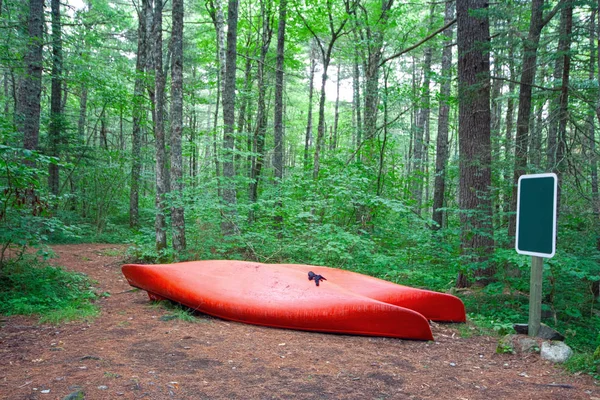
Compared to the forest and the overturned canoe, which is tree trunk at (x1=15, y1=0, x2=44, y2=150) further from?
the overturned canoe

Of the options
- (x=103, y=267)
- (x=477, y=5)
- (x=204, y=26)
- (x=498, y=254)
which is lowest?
(x=103, y=267)

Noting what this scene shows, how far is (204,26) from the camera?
1441 cm

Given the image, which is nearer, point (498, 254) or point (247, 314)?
point (247, 314)

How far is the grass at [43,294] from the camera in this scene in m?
4.02

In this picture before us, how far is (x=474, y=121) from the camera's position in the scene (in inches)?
238

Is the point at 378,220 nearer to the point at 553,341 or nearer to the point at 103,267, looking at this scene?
the point at 553,341

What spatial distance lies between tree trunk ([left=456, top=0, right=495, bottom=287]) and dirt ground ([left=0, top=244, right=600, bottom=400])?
219 centimetres

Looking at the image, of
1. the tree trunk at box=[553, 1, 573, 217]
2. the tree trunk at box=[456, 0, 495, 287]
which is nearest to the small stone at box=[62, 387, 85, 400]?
the tree trunk at box=[456, 0, 495, 287]

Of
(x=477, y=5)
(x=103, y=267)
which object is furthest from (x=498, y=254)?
(x=103, y=267)

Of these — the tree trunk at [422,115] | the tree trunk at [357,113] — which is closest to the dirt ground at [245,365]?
the tree trunk at [422,115]

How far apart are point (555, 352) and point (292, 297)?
240cm

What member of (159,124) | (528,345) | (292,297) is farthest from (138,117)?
(528,345)

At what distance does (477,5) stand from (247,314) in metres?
5.53

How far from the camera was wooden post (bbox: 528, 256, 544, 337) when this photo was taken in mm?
3389
